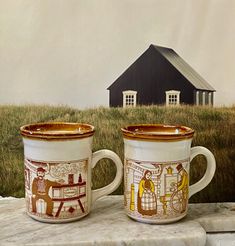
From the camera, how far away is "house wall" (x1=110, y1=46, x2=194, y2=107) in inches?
32.8

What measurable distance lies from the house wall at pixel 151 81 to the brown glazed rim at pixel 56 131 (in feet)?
0.43

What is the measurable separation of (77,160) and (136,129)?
136mm

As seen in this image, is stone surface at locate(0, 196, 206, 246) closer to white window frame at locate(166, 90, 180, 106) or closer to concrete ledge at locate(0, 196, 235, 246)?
concrete ledge at locate(0, 196, 235, 246)

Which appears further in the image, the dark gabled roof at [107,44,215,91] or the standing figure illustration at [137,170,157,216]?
the dark gabled roof at [107,44,215,91]

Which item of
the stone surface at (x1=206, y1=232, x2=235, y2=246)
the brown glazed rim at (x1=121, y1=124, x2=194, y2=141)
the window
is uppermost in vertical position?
the window

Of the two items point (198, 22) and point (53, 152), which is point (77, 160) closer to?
point (53, 152)

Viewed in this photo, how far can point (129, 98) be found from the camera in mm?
838

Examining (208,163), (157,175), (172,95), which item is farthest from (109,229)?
(172,95)

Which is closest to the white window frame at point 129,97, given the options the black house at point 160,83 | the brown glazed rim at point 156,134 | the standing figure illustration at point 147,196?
the black house at point 160,83

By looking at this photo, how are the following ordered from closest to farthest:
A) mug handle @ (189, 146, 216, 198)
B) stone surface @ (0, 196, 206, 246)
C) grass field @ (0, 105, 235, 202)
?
stone surface @ (0, 196, 206, 246) < mug handle @ (189, 146, 216, 198) < grass field @ (0, 105, 235, 202)

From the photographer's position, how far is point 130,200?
27.0 inches

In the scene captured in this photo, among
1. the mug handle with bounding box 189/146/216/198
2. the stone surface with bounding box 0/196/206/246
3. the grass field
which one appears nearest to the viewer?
the stone surface with bounding box 0/196/206/246

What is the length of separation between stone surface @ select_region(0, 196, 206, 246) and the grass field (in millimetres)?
124

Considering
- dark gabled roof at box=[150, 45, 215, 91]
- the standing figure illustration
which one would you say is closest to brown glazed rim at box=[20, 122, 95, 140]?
the standing figure illustration
